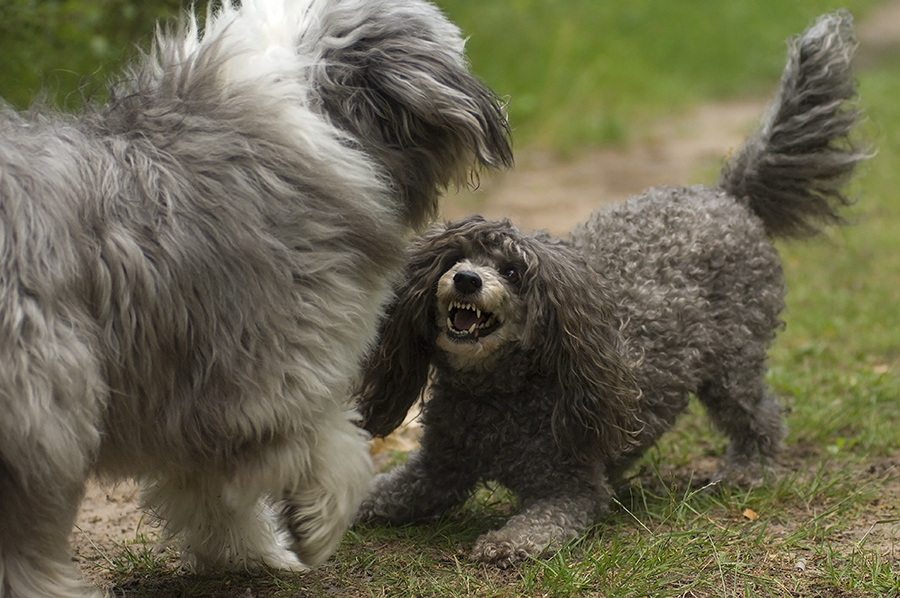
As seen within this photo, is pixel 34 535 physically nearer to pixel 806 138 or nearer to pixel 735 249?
pixel 735 249

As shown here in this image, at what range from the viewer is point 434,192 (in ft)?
10.3

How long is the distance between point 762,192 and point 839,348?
167cm

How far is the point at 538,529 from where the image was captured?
11.0 feet

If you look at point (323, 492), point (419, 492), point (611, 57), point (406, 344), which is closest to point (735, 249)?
point (406, 344)

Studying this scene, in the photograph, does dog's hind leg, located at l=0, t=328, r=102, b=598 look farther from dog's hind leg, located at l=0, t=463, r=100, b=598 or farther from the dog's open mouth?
the dog's open mouth

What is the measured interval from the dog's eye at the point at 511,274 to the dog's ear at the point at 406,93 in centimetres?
49

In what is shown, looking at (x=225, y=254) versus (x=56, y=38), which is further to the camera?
(x=56, y=38)

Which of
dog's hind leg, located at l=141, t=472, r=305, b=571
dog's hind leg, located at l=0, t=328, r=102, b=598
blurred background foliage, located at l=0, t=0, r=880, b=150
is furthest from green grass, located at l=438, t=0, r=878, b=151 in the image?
dog's hind leg, located at l=0, t=328, r=102, b=598

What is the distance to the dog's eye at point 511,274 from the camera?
3.44 meters

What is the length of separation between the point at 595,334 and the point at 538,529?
25.4 inches

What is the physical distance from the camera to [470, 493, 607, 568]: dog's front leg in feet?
10.7

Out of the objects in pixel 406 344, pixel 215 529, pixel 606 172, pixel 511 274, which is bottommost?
pixel 215 529

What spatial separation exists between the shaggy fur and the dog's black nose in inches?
12.2

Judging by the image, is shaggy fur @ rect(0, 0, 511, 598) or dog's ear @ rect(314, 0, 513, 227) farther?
dog's ear @ rect(314, 0, 513, 227)
